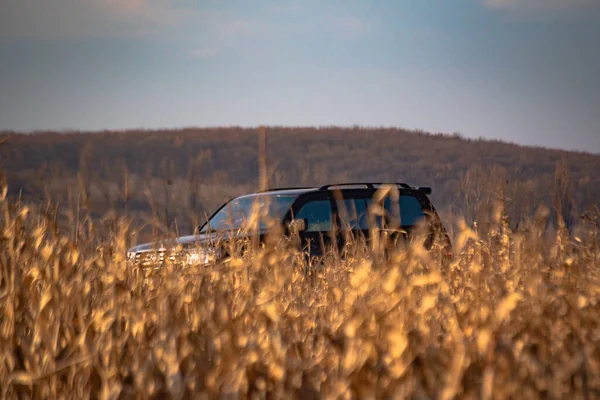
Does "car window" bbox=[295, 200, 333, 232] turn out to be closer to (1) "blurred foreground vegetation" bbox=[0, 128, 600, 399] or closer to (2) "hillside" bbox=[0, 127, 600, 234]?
(1) "blurred foreground vegetation" bbox=[0, 128, 600, 399]

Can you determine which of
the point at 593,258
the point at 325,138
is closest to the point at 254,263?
the point at 593,258

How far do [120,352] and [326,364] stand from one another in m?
0.82

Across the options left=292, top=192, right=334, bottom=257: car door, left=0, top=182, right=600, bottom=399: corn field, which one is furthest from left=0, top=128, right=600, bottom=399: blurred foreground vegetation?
left=292, top=192, right=334, bottom=257: car door

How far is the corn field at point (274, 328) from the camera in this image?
323cm

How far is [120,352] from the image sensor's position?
11.6 ft

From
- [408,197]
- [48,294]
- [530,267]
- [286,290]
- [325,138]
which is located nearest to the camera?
[48,294]

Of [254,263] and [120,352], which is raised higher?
[254,263]

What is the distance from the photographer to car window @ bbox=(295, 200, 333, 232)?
33.6 feet

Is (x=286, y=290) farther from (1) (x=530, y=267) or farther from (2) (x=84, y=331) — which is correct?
(2) (x=84, y=331)

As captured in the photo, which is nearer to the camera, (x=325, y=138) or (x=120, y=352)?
(x=120, y=352)

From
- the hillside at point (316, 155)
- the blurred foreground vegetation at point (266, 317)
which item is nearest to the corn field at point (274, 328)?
the blurred foreground vegetation at point (266, 317)

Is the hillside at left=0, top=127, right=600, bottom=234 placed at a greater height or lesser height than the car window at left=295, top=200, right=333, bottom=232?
lesser

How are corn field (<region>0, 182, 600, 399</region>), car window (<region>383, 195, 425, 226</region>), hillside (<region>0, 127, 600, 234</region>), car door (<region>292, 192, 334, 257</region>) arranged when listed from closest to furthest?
corn field (<region>0, 182, 600, 399</region>) < car door (<region>292, 192, 334, 257</region>) < car window (<region>383, 195, 425, 226</region>) < hillside (<region>0, 127, 600, 234</region>)

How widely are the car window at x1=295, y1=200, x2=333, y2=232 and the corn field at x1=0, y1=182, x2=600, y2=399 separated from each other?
5.50 meters
